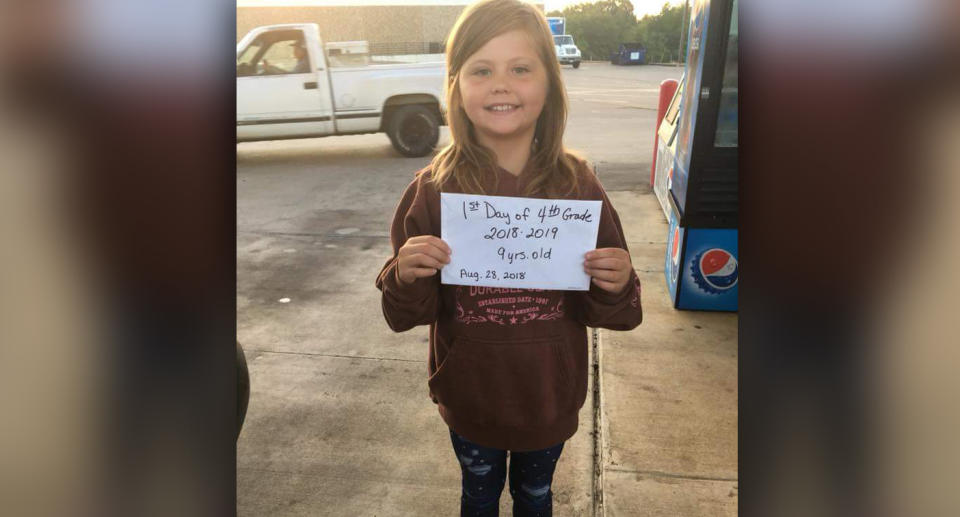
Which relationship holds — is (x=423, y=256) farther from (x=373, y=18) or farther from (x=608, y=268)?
(x=373, y=18)

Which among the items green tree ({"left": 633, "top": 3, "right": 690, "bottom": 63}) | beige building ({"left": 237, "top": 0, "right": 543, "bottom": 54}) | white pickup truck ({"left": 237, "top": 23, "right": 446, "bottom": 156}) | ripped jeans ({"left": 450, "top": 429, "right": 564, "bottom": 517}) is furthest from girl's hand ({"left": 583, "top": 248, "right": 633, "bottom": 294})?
green tree ({"left": 633, "top": 3, "right": 690, "bottom": 63})

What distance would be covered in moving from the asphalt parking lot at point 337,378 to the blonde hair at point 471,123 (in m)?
1.31

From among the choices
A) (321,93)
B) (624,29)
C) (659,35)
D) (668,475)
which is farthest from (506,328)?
(659,35)

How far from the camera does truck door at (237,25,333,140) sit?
28.3 ft

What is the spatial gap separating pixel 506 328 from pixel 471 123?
1.59ft

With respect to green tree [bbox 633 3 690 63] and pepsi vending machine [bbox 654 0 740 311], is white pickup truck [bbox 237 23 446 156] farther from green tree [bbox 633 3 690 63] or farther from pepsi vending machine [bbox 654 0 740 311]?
green tree [bbox 633 3 690 63]

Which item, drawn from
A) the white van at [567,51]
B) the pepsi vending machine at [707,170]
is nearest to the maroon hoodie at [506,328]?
the pepsi vending machine at [707,170]

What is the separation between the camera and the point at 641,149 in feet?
31.9

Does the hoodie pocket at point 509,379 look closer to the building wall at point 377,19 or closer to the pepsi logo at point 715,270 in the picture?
the pepsi logo at point 715,270

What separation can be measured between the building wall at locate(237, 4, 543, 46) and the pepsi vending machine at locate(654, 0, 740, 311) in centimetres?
883

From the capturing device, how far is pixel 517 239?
4.64 feet

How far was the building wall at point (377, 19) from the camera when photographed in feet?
40.1
